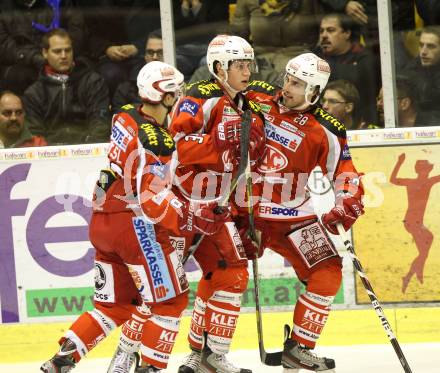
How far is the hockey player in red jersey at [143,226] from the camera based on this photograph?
18.2 ft

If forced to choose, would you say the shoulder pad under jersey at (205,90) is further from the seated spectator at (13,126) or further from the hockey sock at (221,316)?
the seated spectator at (13,126)

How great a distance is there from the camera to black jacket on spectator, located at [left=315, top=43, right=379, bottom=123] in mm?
7223

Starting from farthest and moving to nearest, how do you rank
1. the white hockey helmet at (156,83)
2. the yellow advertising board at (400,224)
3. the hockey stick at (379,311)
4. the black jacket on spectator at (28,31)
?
the black jacket on spectator at (28,31), the yellow advertising board at (400,224), the hockey stick at (379,311), the white hockey helmet at (156,83)

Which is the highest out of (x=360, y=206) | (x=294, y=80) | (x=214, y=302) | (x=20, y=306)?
(x=294, y=80)

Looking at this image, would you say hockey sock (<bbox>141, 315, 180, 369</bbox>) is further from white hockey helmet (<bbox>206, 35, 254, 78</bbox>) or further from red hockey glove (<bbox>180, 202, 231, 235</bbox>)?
white hockey helmet (<bbox>206, 35, 254, 78</bbox>)

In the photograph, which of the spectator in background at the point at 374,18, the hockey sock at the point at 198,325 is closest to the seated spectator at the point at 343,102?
the spectator in background at the point at 374,18

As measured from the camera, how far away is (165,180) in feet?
18.3

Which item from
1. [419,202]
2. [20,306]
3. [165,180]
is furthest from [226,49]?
[20,306]

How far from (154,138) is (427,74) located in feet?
7.32

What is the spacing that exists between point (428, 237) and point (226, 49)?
177 cm

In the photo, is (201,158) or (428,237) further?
(428,237)

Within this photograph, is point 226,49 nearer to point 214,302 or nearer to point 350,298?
point 214,302

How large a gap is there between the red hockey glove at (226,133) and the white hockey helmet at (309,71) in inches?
15.1

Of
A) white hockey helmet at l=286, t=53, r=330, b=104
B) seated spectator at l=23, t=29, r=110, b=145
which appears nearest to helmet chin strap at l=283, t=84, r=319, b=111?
Result: white hockey helmet at l=286, t=53, r=330, b=104
